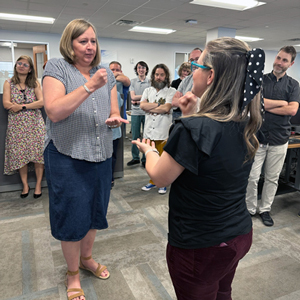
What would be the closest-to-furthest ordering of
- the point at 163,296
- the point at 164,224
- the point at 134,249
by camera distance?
the point at 163,296 → the point at 134,249 → the point at 164,224

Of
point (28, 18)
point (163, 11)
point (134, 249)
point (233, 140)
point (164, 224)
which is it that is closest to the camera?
point (233, 140)

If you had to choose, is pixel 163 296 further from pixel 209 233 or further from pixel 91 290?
pixel 209 233

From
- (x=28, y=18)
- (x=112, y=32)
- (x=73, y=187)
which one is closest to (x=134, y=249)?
(x=73, y=187)

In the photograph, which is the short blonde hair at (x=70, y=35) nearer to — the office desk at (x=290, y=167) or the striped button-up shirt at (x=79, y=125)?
the striped button-up shirt at (x=79, y=125)

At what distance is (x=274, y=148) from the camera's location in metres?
2.55

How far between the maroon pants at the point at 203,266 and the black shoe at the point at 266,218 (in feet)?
5.87

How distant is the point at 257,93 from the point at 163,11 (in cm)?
596

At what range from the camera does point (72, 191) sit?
141cm

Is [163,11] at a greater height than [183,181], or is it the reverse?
[163,11]

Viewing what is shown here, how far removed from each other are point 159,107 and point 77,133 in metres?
1.90

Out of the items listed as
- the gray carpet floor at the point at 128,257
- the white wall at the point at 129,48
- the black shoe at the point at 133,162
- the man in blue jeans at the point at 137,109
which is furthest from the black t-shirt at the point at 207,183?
the white wall at the point at 129,48

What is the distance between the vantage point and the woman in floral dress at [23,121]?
287cm

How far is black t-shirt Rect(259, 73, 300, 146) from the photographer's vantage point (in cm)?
244

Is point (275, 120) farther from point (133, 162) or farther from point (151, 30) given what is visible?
point (151, 30)
